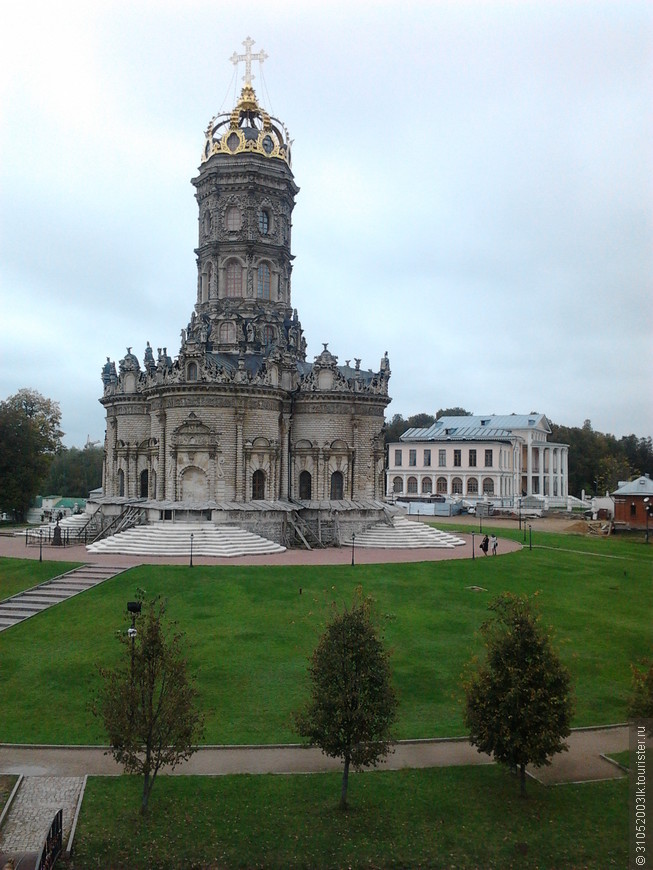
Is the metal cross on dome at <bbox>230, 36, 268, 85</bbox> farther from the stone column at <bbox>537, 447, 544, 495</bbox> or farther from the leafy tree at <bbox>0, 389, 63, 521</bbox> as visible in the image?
the stone column at <bbox>537, 447, 544, 495</bbox>

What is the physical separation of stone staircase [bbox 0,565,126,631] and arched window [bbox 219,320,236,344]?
70.3 feet

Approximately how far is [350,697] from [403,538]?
3410 centimetres

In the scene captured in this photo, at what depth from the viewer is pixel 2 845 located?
1286 cm

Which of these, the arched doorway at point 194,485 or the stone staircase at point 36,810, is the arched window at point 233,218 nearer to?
the arched doorway at point 194,485

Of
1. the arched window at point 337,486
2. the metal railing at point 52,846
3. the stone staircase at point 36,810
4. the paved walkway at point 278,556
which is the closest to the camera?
the metal railing at point 52,846

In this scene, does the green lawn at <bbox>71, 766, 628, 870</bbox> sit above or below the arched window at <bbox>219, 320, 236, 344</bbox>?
below

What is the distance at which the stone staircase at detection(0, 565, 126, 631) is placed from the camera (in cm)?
2870

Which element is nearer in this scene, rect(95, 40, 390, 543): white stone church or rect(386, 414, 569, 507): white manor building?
rect(95, 40, 390, 543): white stone church

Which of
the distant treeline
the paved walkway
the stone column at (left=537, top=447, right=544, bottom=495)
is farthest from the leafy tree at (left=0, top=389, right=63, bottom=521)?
the distant treeline

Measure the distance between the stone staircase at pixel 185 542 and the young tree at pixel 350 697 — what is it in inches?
1032

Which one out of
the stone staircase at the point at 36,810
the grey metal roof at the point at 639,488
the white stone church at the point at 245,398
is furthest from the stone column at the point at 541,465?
the stone staircase at the point at 36,810

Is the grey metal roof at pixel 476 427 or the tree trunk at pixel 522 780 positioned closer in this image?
the tree trunk at pixel 522 780

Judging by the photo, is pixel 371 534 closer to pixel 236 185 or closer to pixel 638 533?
pixel 638 533

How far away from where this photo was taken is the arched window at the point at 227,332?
171 feet
